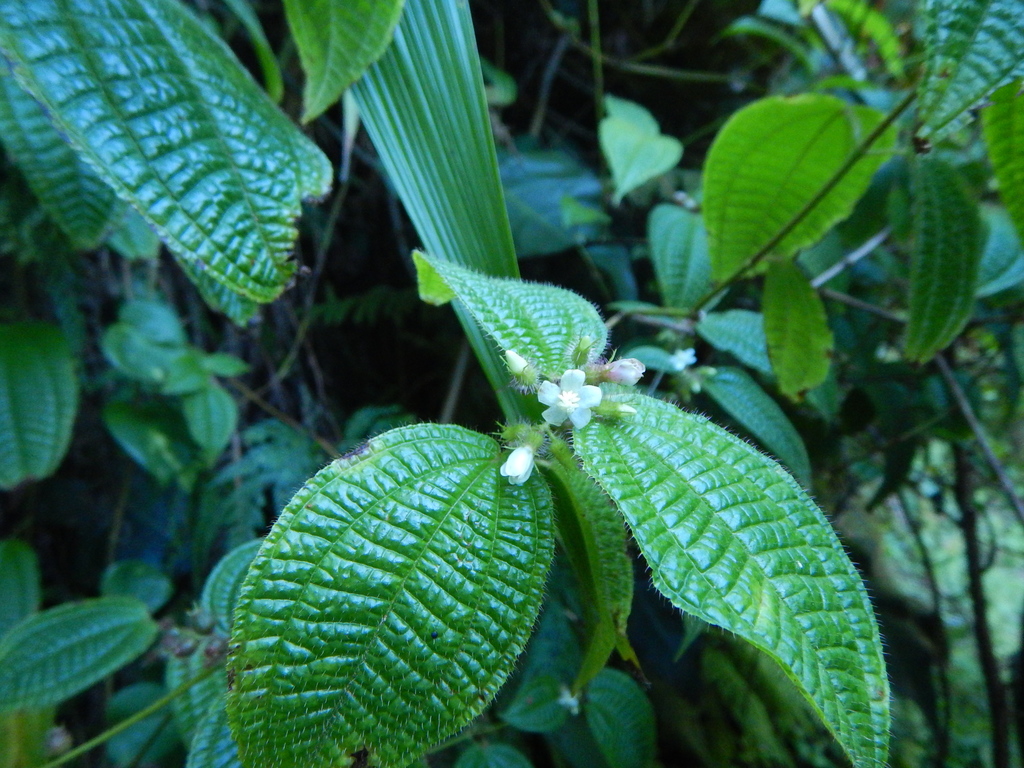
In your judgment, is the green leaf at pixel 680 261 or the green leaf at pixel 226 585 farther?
the green leaf at pixel 680 261

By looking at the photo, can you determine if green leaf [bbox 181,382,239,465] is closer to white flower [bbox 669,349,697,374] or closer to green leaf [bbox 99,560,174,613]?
green leaf [bbox 99,560,174,613]

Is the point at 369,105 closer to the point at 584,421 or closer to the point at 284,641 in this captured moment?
the point at 584,421

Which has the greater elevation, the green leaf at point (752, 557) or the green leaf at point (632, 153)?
the green leaf at point (632, 153)

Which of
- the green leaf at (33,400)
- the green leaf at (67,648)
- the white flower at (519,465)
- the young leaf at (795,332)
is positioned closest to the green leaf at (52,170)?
the green leaf at (33,400)

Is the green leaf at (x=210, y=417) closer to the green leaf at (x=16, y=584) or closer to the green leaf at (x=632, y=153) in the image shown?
the green leaf at (x=16, y=584)

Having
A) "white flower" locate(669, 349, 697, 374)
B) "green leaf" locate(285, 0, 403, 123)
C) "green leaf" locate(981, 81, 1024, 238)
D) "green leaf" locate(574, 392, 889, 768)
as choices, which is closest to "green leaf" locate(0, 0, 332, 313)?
"green leaf" locate(285, 0, 403, 123)
